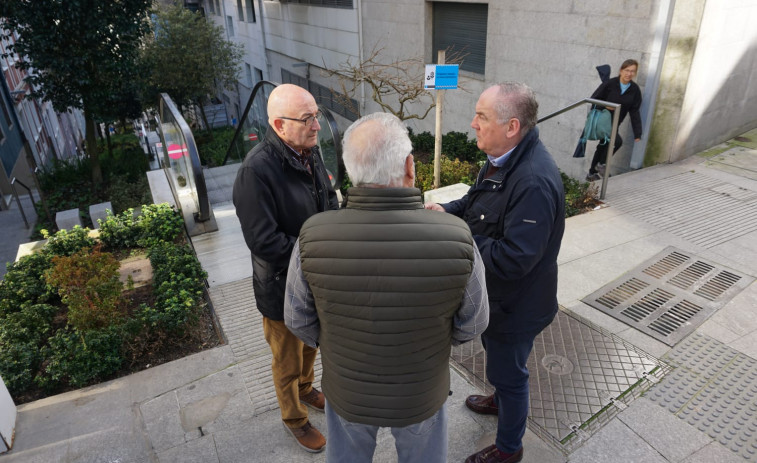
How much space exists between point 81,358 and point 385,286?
2.91 m

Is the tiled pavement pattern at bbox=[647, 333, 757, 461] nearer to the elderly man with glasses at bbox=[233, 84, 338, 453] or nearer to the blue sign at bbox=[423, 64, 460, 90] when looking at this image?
the elderly man with glasses at bbox=[233, 84, 338, 453]

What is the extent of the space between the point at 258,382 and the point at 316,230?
2026 mm

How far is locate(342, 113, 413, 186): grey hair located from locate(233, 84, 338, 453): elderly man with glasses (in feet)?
3.03

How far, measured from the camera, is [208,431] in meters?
2.93

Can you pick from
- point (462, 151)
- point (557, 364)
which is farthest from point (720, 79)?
point (557, 364)

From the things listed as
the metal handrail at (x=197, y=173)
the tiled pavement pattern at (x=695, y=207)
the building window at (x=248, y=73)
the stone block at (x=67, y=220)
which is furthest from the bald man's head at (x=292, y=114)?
the building window at (x=248, y=73)

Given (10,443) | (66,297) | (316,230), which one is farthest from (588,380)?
(66,297)

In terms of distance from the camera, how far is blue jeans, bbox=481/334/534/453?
2.32 meters

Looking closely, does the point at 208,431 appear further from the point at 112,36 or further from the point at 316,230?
the point at 112,36

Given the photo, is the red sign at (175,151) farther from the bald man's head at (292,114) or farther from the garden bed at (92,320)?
the bald man's head at (292,114)

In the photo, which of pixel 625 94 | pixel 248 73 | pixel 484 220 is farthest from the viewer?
pixel 248 73

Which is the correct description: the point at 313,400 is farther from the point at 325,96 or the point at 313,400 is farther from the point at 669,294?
the point at 325,96

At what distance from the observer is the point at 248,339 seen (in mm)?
3793

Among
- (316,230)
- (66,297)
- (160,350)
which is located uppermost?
(316,230)
